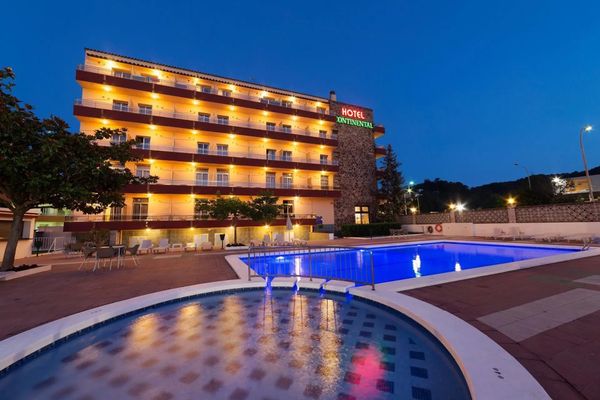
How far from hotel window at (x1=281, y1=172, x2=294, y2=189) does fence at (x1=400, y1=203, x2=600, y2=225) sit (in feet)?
49.6

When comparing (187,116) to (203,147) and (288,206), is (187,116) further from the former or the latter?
(288,206)

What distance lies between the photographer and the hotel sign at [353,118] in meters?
32.0

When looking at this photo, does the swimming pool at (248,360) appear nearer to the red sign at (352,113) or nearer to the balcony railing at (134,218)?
the balcony railing at (134,218)

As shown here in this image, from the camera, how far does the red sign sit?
1280 inches

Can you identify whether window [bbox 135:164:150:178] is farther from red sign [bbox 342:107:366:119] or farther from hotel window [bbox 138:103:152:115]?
red sign [bbox 342:107:366:119]

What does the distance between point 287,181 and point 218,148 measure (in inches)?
321

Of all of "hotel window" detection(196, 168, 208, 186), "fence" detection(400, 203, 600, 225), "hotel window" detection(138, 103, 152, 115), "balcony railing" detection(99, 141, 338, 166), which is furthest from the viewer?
"hotel window" detection(196, 168, 208, 186)

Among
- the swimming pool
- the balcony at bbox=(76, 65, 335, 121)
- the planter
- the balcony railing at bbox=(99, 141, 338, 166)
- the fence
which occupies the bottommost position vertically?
the swimming pool

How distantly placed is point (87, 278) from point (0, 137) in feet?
18.4

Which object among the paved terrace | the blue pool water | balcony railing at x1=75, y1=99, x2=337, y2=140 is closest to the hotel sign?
A: balcony railing at x1=75, y1=99, x2=337, y2=140

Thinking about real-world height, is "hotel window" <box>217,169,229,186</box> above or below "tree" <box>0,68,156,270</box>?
above

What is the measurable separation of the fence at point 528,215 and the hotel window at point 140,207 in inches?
1089

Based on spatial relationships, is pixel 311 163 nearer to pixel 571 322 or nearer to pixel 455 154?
pixel 571 322

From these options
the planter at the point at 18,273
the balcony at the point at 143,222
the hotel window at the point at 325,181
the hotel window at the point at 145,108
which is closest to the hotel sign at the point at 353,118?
the hotel window at the point at 325,181
